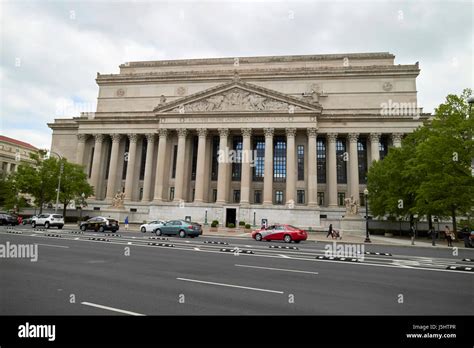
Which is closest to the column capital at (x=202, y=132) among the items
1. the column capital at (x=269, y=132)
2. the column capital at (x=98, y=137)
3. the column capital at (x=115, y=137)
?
the column capital at (x=269, y=132)

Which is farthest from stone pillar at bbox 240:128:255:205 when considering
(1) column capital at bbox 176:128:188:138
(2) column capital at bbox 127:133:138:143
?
(2) column capital at bbox 127:133:138:143

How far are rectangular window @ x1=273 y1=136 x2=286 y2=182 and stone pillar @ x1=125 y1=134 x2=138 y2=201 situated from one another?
25523mm

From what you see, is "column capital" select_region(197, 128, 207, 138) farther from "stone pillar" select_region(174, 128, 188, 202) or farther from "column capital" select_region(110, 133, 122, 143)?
"column capital" select_region(110, 133, 122, 143)

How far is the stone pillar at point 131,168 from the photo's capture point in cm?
5375

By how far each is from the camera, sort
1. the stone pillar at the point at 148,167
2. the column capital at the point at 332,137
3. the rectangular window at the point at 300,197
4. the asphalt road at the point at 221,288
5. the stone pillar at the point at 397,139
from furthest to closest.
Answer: the stone pillar at the point at 148,167 → the rectangular window at the point at 300,197 → the column capital at the point at 332,137 → the stone pillar at the point at 397,139 → the asphalt road at the point at 221,288

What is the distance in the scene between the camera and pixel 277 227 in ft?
87.9

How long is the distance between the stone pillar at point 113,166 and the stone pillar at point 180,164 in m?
13.1

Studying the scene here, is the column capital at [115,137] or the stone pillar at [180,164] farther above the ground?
the column capital at [115,137]

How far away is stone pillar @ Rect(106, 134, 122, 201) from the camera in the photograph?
54.1m

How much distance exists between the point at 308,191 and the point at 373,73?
29.3 metres

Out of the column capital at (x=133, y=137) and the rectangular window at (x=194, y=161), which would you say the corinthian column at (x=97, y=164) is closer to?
the column capital at (x=133, y=137)

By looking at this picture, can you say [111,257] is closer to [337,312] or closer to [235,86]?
[337,312]
